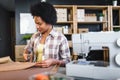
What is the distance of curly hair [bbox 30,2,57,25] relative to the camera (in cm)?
180

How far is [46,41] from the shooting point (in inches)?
71.8

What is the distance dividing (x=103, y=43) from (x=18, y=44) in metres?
3.43

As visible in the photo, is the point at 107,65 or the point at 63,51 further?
the point at 63,51

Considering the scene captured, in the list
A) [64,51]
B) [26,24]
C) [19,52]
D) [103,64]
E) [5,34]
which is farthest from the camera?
[5,34]

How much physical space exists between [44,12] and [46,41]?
247 mm

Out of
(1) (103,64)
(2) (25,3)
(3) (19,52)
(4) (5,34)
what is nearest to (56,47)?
(1) (103,64)

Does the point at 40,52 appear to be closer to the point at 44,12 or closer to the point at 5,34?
the point at 44,12

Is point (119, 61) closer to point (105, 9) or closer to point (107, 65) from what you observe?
point (107, 65)

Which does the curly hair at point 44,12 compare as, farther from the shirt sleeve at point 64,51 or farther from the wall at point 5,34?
the wall at point 5,34

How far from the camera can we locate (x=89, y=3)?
4707mm

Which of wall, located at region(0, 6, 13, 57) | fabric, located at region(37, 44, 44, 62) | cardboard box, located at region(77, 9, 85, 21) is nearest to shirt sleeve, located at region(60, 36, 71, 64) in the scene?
fabric, located at region(37, 44, 44, 62)

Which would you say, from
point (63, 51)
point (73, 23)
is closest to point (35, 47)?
point (63, 51)

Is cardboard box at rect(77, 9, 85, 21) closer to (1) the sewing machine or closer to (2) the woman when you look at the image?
(2) the woman

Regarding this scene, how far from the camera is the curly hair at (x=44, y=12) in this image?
1.80 metres
